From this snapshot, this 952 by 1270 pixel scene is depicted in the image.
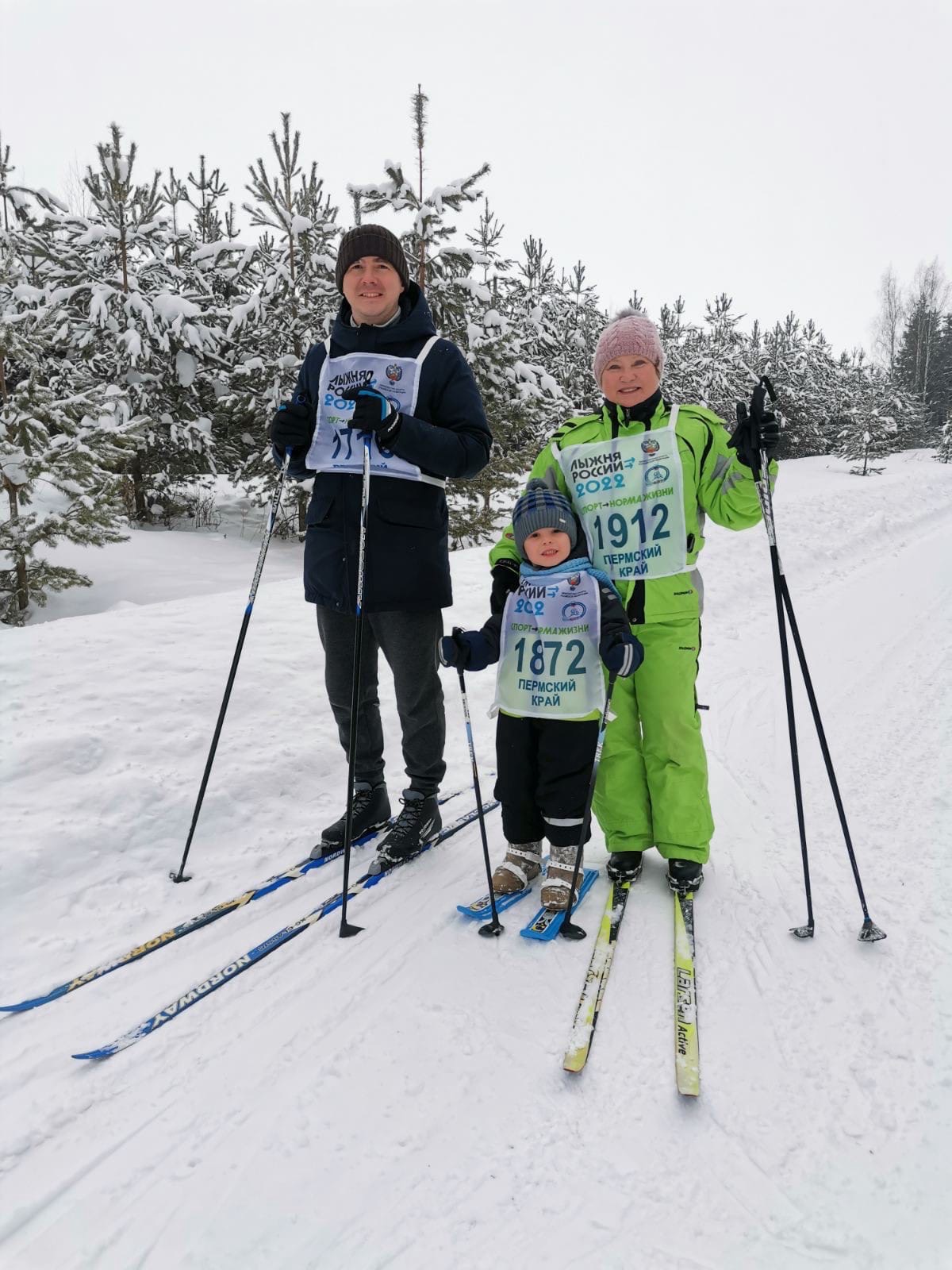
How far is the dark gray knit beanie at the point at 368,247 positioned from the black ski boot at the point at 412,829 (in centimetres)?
216

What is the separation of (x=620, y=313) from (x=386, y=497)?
4.10 ft

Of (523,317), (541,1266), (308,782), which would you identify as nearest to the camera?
(541,1266)

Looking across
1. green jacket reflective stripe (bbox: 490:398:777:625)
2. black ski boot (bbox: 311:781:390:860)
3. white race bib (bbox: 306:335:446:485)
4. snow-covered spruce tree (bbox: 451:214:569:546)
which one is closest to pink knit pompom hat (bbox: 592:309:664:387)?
green jacket reflective stripe (bbox: 490:398:777:625)

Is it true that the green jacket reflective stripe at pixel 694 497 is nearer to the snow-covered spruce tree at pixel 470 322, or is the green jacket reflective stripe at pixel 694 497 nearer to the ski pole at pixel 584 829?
the ski pole at pixel 584 829

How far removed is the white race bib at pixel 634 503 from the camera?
288 cm

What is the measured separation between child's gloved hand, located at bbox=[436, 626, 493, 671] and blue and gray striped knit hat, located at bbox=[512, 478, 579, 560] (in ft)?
1.32

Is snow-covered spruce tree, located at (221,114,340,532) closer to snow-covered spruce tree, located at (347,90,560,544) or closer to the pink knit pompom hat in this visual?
snow-covered spruce tree, located at (347,90,560,544)

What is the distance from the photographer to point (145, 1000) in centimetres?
230

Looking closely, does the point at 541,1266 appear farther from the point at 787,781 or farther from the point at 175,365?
the point at 175,365

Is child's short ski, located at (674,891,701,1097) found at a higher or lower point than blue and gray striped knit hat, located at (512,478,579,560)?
lower

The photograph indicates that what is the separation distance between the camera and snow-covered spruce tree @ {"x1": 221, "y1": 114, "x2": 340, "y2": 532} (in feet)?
36.9

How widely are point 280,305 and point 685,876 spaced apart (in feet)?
39.4

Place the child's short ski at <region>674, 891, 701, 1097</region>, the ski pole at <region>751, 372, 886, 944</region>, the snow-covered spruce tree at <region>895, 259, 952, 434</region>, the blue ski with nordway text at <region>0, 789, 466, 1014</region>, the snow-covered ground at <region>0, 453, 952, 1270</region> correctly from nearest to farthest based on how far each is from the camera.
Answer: the snow-covered ground at <region>0, 453, 952, 1270</region> → the child's short ski at <region>674, 891, 701, 1097</region> → the blue ski with nordway text at <region>0, 789, 466, 1014</region> → the ski pole at <region>751, 372, 886, 944</region> → the snow-covered spruce tree at <region>895, 259, 952, 434</region>

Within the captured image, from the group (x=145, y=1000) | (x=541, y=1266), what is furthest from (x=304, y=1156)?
(x=145, y=1000)
